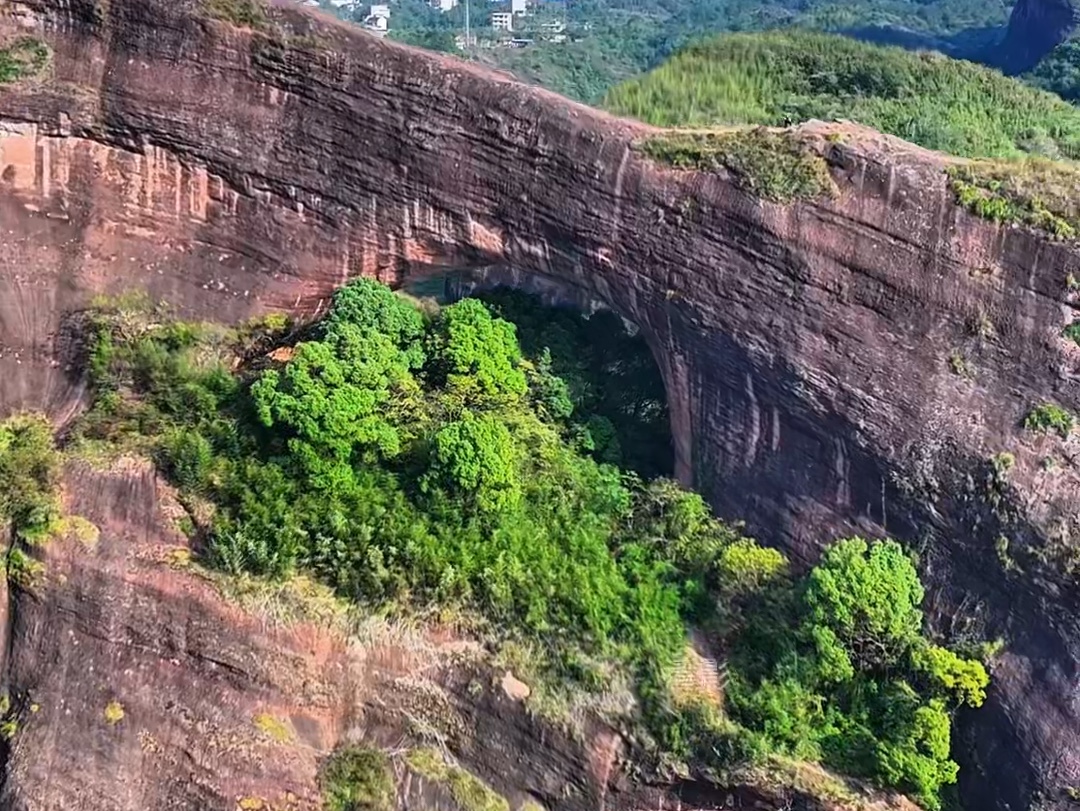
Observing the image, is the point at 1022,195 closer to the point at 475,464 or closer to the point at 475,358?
the point at 475,358

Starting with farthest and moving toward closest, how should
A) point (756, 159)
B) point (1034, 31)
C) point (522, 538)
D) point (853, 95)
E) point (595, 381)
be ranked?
point (1034, 31) < point (853, 95) < point (595, 381) < point (522, 538) < point (756, 159)

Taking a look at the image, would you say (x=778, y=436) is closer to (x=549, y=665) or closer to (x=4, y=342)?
(x=549, y=665)

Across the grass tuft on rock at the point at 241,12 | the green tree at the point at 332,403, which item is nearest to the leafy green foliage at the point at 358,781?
the green tree at the point at 332,403

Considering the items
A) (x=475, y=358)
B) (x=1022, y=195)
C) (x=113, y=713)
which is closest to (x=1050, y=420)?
(x=1022, y=195)

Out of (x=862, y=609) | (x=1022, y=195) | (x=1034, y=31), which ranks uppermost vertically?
(x=1034, y=31)

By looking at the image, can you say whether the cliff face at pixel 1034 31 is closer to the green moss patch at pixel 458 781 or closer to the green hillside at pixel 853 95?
the green hillside at pixel 853 95

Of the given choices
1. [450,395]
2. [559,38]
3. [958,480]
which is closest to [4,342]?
[450,395]
